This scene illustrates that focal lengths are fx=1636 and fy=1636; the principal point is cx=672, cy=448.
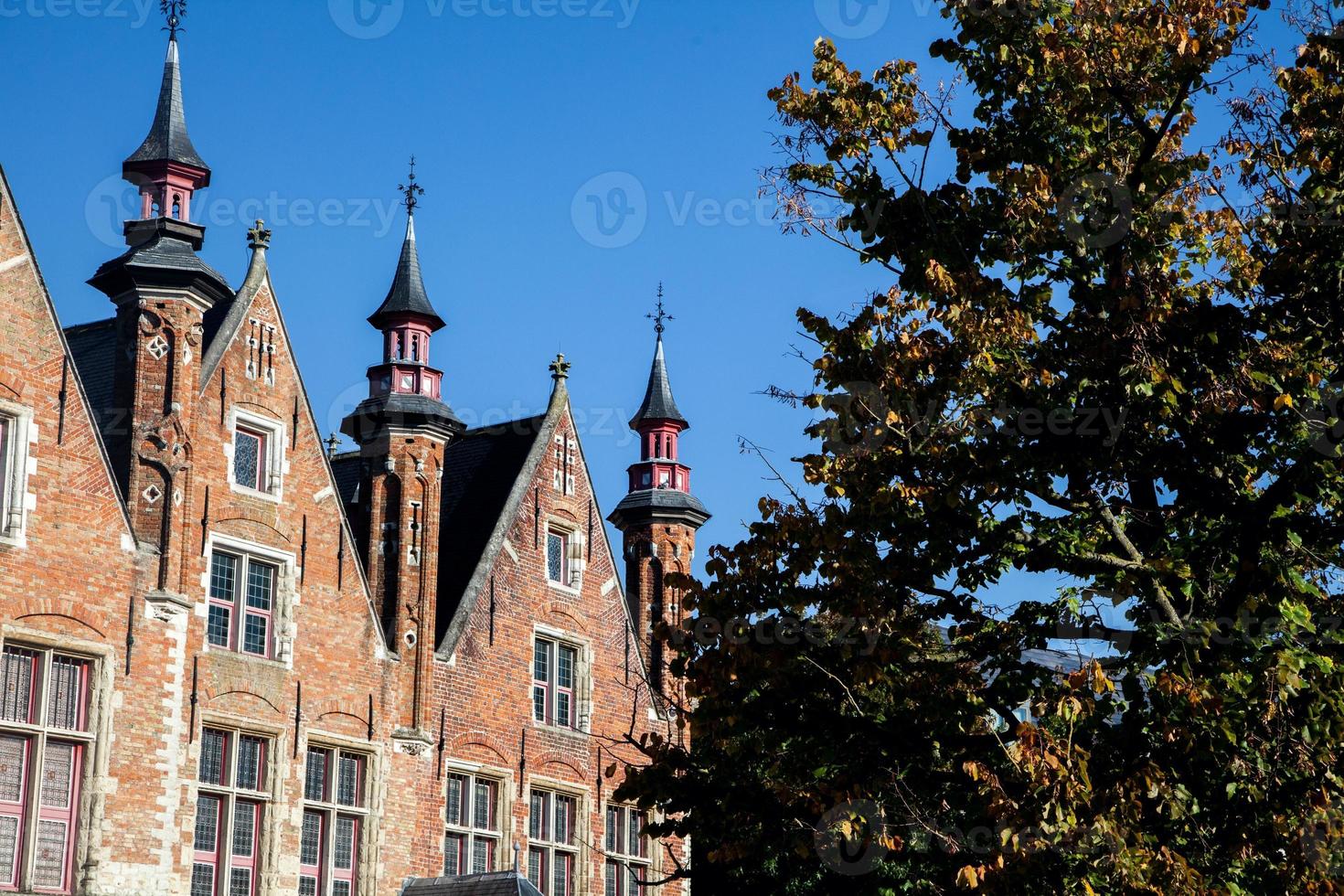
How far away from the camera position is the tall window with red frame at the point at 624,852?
100ft

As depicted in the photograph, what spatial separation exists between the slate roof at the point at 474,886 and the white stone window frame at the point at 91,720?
620 centimetres

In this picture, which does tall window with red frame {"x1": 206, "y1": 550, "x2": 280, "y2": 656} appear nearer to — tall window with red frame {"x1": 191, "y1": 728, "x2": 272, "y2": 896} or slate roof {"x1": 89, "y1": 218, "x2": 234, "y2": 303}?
tall window with red frame {"x1": 191, "y1": 728, "x2": 272, "y2": 896}

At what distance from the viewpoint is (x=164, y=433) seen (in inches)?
900

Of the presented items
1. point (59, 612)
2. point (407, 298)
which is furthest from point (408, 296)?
point (59, 612)

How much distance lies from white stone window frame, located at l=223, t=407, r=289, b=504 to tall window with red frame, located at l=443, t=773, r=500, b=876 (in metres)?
5.84

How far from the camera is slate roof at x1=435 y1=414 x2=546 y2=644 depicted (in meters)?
28.9

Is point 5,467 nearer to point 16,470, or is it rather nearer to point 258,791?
point 16,470

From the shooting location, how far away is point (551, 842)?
29109mm

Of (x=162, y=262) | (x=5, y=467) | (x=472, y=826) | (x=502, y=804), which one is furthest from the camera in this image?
(x=502, y=804)

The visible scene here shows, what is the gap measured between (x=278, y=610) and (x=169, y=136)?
7.32 m

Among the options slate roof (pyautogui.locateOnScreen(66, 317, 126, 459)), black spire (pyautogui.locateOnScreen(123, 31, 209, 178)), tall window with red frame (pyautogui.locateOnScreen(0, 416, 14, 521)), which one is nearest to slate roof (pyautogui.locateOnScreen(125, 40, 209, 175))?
black spire (pyautogui.locateOnScreen(123, 31, 209, 178))

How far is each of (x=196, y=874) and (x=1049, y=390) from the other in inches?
559

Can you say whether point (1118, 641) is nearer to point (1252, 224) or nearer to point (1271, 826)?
point (1271, 826)

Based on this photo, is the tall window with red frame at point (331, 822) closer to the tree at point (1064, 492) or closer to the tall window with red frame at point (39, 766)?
the tall window with red frame at point (39, 766)
